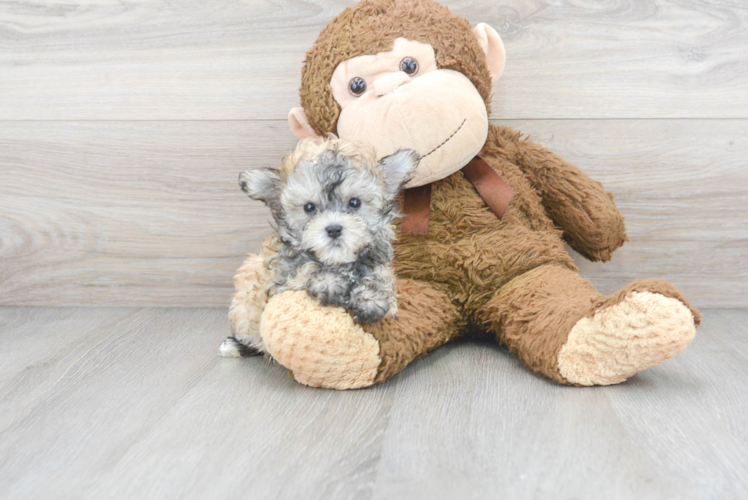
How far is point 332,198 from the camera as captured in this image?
0.90 m

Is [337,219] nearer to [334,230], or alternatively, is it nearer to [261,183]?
[334,230]

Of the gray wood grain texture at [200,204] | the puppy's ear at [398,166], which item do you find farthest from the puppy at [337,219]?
A: the gray wood grain texture at [200,204]

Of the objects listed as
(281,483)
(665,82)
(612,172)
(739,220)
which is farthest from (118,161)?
(739,220)

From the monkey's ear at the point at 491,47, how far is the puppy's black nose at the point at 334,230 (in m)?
0.50

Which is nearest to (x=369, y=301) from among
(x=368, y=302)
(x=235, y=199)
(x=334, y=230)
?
(x=368, y=302)

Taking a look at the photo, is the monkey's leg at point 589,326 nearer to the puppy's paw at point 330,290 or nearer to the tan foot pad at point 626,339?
the tan foot pad at point 626,339

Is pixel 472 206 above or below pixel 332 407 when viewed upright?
above

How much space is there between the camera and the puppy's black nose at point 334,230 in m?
0.87

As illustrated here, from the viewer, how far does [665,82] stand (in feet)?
4.33

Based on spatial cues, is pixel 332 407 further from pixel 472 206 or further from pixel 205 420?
pixel 472 206

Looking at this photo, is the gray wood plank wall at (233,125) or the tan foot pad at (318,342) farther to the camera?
the gray wood plank wall at (233,125)

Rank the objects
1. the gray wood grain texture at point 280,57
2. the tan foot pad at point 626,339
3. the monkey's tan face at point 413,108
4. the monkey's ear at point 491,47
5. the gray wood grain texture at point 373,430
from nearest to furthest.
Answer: the gray wood grain texture at point 373,430 → the tan foot pad at point 626,339 → the monkey's tan face at point 413,108 → the monkey's ear at point 491,47 → the gray wood grain texture at point 280,57

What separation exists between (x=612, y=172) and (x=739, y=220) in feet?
0.98

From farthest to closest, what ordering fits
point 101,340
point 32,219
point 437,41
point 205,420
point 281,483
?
point 32,219 < point 101,340 < point 437,41 < point 205,420 < point 281,483
